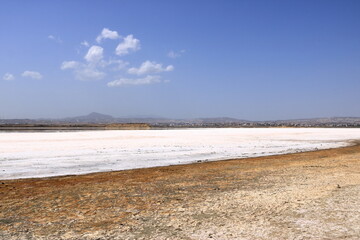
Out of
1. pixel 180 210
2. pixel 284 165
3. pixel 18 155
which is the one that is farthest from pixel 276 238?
pixel 18 155

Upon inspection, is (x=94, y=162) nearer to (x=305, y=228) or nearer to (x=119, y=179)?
(x=119, y=179)

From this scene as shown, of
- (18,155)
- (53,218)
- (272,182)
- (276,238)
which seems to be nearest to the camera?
(276,238)

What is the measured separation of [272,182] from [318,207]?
10.1 ft

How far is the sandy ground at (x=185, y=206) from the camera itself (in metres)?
6.01

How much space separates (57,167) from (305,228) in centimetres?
1109

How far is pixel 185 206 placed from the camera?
7.69m

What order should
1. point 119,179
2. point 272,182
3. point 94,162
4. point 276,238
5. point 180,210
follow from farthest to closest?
point 94,162
point 119,179
point 272,182
point 180,210
point 276,238

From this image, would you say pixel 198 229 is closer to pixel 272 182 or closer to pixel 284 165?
pixel 272 182

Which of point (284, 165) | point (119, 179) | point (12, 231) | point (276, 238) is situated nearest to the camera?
point (276, 238)

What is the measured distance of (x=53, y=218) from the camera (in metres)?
6.84

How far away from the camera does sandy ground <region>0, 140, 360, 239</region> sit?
19.7 ft

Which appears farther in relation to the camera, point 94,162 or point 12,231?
point 94,162

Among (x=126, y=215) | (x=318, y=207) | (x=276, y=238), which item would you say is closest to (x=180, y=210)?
(x=126, y=215)

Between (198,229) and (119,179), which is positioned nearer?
(198,229)
